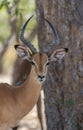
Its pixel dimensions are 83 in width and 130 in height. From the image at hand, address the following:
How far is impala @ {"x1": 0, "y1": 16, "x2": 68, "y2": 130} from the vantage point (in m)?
8.30

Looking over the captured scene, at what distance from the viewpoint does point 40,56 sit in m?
8.13

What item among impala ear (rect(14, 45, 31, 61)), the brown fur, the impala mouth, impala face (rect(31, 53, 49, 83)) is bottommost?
the brown fur

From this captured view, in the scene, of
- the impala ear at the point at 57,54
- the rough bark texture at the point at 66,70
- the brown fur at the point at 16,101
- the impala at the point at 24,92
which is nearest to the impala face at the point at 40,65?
the impala at the point at 24,92

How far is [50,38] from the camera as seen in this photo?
9.15m

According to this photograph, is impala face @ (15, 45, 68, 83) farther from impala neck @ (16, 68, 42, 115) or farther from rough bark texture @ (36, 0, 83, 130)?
rough bark texture @ (36, 0, 83, 130)

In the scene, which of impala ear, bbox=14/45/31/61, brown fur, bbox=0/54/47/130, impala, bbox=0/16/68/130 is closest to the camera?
impala, bbox=0/16/68/130

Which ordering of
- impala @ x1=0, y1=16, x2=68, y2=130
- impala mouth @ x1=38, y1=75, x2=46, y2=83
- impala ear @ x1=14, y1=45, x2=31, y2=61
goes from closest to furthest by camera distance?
impala mouth @ x1=38, y1=75, x2=46, y2=83, impala @ x1=0, y1=16, x2=68, y2=130, impala ear @ x1=14, y1=45, x2=31, y2=61

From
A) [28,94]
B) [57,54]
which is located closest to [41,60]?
[57,54]

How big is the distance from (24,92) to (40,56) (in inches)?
33.3

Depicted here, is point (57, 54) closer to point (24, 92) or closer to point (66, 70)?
point (66, 70)

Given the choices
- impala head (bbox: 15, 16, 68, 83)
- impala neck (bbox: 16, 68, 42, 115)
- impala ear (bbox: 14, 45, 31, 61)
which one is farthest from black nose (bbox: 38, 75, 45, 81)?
impala ear (bbox: 14, 45, 31, 61)

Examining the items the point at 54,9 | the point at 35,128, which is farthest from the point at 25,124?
the point at 54,9

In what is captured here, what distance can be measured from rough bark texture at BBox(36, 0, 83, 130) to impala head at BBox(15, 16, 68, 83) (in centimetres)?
35

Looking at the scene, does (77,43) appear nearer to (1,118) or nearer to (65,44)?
(65,44)
